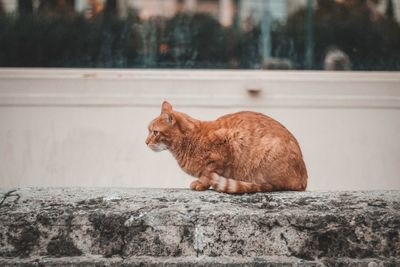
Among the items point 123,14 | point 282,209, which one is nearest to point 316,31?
point 123,14

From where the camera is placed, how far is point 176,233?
232 cm

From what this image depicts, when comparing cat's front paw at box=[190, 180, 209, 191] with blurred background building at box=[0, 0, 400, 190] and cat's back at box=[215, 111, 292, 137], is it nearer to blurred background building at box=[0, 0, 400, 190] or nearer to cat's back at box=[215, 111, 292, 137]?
cat's back at box=[215, 111, 292, 137]

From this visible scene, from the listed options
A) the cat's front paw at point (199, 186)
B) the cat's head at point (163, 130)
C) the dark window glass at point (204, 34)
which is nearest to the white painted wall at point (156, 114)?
the dark window glass at point (204, 34)

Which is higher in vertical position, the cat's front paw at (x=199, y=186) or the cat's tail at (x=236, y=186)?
the cat's tail at (x=236, y=186)

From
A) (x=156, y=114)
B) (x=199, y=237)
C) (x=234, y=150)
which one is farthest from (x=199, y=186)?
(x=156, y=114)

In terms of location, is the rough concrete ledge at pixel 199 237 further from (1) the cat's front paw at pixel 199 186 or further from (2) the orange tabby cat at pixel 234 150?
(1) the cat's front paw at pixel 199 186

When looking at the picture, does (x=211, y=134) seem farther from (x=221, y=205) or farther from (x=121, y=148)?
(x=121, y=148)

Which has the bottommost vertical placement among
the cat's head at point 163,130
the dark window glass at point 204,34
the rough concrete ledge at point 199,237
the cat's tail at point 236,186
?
the rough concrete ledge at point 199,237

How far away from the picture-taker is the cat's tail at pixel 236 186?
8.79 feet

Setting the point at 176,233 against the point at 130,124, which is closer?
the point at 176,233

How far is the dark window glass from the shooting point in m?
5.33

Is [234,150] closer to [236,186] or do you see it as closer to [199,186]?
[199,186]

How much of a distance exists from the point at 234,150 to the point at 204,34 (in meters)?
2.46

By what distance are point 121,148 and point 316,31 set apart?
6.33 ft
